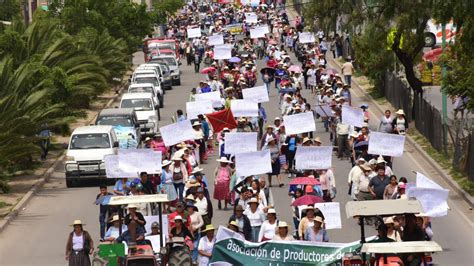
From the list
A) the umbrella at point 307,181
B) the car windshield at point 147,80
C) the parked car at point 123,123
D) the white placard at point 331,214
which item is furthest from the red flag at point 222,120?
the car windshield at point 147,80

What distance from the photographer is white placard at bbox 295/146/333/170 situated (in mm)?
27578

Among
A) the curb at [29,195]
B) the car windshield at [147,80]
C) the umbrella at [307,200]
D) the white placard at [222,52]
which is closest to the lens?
the umbrella at [307,200]

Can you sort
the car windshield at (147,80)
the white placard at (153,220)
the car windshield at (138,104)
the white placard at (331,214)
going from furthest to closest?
the car windshield at (147,80) < the car windshield at (138,104) < the white placard at (153,220) < the white placard at (331,214)

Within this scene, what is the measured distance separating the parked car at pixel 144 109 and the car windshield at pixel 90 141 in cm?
748

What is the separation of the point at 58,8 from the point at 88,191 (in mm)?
35642

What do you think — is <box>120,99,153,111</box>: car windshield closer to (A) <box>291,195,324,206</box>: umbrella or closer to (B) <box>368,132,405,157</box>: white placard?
(B) <box>368,132,405,157</box>: white placard

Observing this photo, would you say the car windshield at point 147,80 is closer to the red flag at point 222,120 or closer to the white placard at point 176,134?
the red flag at point 222,120

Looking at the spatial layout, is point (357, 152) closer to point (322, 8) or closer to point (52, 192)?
point (52, 192)

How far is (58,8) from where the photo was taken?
229 ft

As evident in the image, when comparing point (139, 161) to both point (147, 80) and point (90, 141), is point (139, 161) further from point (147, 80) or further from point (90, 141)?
point (147, 80)

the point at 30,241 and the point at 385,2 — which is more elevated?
the point at 385,2

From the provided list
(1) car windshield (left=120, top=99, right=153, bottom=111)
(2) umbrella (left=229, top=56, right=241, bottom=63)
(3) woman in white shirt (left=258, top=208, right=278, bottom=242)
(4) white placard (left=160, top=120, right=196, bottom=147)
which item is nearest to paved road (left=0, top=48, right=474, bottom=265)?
(4) white placard (left=160, top=120, right=196, bottom=147)

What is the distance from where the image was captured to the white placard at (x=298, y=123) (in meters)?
33.6

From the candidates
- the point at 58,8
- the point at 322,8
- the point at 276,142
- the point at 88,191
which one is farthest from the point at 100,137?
the point at 322,8
